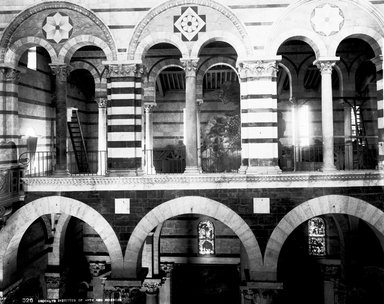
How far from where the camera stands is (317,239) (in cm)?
1775

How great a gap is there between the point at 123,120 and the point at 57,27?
376 cm

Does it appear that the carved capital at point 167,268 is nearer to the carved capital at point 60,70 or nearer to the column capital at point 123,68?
the column capital at point 123,68

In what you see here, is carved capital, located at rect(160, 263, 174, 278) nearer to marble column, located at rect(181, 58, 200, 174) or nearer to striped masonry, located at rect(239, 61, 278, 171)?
marble column, located at rect(181, 58, 200, 174)

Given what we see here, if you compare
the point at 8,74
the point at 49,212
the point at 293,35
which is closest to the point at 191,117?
the point at 293,35

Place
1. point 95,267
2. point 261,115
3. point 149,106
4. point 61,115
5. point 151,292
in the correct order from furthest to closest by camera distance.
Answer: point 95,267
point 149,106
point 151,292
point 61,115
point 261,115

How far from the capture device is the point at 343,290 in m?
15.0

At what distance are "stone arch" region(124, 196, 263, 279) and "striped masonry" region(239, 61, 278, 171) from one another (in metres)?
1.62

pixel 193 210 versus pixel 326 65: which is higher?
pixel 326 65

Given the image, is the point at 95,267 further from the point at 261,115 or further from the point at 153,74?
the point at 261,115

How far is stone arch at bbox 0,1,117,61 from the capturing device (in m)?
12.1

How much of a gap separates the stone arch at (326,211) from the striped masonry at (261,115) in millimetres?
1612

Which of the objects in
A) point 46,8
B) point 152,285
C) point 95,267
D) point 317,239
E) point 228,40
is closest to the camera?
point 228,40

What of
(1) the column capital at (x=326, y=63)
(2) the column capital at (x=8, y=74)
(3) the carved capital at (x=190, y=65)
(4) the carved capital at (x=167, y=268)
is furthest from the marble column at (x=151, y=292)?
(1) the column capital at (x=326, y=63)

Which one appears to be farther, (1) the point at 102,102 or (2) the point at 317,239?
(2) the point at 317,239
